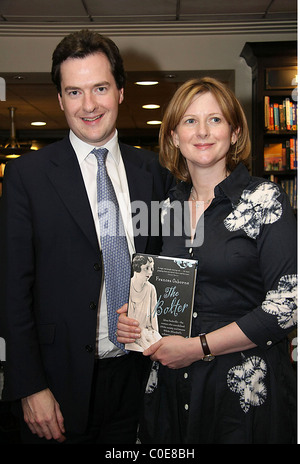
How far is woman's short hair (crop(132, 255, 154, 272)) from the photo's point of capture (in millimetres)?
1554

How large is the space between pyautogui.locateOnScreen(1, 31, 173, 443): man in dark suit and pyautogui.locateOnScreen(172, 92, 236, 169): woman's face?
288mm

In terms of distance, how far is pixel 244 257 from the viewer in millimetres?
1504

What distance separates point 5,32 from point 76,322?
14.6 ft

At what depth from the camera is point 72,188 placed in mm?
1685

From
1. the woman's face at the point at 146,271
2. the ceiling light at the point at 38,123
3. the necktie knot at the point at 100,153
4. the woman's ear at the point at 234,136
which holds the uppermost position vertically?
the ceiling light at the point at 38,123

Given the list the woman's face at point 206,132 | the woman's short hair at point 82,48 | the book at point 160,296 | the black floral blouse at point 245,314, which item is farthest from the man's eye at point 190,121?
the book at point 160,296

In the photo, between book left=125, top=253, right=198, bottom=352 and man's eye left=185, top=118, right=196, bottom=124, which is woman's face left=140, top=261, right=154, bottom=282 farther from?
man's eye left=185, top=118, right=196, bottom=124

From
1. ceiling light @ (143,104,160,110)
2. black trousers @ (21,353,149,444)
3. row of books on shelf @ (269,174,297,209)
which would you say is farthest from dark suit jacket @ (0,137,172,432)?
ceiling light @ (143,104,160,110)

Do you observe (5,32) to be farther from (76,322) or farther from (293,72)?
(76,322)

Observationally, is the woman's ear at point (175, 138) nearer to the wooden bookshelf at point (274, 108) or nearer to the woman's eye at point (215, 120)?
the woman's eye at point (215, 120)

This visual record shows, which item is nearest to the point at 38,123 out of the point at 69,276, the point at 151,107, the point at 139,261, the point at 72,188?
the point at 151,107

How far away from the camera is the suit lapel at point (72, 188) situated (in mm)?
1640

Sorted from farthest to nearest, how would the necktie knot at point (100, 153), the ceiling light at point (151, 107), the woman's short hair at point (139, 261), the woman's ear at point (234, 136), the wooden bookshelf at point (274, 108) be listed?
1. the ceiling light at point (151, 107)
2. the wooden bookshelf at point (274, 108)
3. the necktie knot at point (100, 153)
4. the woman's ear at point (234, 136)
5. the woman's short hair at point (139, 261)

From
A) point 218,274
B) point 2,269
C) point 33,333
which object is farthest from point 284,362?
point 2,269
